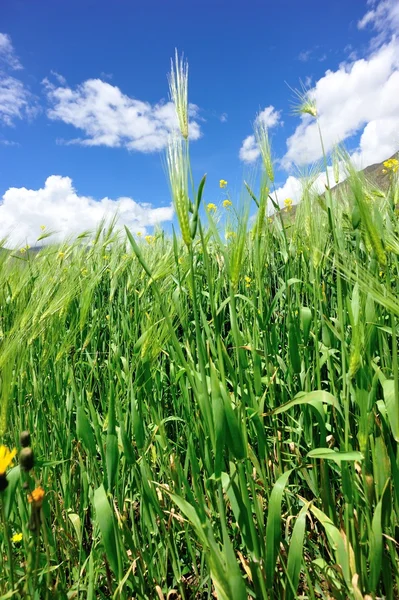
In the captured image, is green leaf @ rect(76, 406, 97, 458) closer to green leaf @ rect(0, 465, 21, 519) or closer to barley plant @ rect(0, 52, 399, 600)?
barley plant @ rect(0, 52, 399, 600)

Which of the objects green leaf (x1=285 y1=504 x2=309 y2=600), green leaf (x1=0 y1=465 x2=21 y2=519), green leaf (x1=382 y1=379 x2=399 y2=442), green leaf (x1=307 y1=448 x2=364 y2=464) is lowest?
green leaf (x1=285 y1=504 x2=309 y2=600)

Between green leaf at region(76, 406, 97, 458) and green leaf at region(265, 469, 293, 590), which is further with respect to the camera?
green leaf at region(76, 406, 97, 458)

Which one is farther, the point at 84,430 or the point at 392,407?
the point at 84,430

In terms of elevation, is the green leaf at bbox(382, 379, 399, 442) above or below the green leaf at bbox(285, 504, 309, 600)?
above

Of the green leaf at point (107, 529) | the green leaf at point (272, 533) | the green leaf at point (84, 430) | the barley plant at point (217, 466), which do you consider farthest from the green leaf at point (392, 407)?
the green leaf at point (84, 430)

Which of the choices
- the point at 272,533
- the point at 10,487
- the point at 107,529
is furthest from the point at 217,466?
the point at 10,487

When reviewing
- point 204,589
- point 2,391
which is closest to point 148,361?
point 2,391

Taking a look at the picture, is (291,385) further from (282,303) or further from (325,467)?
(282,303)

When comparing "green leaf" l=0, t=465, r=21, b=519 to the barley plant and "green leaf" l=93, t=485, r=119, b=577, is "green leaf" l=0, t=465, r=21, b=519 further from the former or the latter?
"green leaf" l=93, t=485, r=119, b=577

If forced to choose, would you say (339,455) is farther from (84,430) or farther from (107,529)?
(84,430)

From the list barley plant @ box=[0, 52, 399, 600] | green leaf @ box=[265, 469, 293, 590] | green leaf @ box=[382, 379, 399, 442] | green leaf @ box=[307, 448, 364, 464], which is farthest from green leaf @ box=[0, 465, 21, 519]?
green leaf @ box=[382, 379, 399, 442]

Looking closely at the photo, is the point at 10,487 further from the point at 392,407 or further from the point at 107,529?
the point at 392,407

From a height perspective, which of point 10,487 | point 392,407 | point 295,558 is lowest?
point 295,558

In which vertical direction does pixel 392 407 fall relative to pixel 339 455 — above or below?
above
